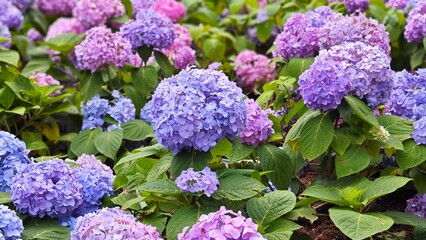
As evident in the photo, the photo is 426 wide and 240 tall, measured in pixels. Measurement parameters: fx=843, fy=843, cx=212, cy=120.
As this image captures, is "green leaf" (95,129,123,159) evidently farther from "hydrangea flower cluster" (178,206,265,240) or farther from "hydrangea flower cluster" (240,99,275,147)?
"hydrangea flower cluster" (178,206,265,240)

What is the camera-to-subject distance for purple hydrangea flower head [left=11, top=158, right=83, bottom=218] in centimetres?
315

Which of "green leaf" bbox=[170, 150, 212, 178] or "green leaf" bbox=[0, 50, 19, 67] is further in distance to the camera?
"green leaf" bbox=[0, 50, 19, 67]

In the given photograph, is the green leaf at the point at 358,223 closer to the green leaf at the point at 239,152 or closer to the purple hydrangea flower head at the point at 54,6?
the green leaf at the point at 239,152

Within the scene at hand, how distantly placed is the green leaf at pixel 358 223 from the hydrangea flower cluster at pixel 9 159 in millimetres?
1274

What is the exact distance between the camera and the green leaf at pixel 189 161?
302cm

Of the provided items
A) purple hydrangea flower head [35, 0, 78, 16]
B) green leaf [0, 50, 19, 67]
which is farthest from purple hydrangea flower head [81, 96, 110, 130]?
purple hydrangea flower head [35, 0, 78, 16]

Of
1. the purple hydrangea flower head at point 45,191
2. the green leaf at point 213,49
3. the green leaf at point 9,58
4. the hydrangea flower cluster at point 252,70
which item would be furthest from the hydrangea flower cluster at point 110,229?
the green leaf at point 213,49

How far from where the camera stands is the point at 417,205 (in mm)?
3688

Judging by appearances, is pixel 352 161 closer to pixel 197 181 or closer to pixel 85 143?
pixel 197 181

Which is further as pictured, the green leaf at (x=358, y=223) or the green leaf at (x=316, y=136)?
the green leaf at (x=316, y=136)

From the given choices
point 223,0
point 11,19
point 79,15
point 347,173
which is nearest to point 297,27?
point 347,173

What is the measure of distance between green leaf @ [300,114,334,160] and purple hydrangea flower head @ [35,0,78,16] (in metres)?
3.75

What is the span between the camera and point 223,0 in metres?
6.93

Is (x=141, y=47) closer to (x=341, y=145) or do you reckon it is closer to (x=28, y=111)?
(x=28, y=111)
